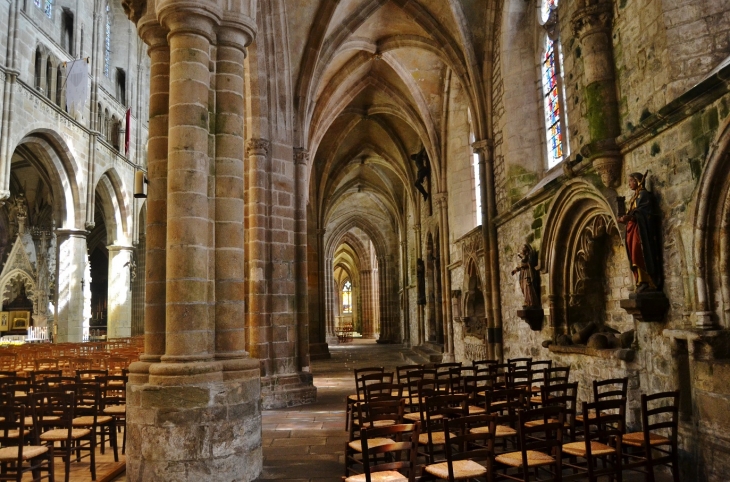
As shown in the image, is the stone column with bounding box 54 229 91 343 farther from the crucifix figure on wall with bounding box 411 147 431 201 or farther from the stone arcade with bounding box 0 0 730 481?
the crucifix figure on wall with bounding box 411 147 431 201

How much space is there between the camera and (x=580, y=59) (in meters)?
8.66

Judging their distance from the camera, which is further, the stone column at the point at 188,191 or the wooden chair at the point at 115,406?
the wooden chair at the point at 115,406

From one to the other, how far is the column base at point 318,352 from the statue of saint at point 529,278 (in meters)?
12.5

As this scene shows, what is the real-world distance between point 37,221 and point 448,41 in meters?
21.3

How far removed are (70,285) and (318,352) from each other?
9437 mm

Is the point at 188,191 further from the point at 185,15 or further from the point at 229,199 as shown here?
the point at 185,15

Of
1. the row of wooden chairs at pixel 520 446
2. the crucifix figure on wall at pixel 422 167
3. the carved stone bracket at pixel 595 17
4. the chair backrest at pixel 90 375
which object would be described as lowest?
the row of wooden chairs at pixel 520 446

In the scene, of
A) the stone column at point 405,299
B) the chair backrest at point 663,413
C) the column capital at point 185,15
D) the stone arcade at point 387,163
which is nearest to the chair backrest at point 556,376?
the stone arcade at point 387,163

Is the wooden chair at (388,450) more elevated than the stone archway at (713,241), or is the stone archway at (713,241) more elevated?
the stone archway at (713,241)

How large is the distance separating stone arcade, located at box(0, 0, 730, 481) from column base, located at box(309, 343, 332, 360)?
79 centimetres

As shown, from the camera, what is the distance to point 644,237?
6281 mm

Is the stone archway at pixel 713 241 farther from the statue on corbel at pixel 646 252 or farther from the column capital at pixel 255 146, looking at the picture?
the column capital at pixel 255 146

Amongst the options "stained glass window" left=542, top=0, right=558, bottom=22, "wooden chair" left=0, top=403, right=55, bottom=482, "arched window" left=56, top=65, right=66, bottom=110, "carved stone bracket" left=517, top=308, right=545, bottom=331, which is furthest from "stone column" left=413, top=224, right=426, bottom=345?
"wooden chair" left=0, top=403, right=55, bottom=482

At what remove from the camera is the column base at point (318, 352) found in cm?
2184
